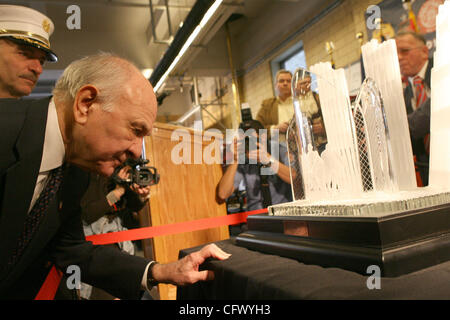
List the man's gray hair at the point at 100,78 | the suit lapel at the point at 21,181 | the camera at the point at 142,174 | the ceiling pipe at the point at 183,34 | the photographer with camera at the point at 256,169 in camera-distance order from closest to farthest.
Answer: the suit lapel at the point at 21,181
the man's gray hair at the point at 100,78
the camera at the point at 142,174
the photographer with camera at the point at 256,169
the ceiling pipe at the point at 183,34

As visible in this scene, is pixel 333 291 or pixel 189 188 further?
pixel 189 188

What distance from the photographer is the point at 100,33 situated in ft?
14.1

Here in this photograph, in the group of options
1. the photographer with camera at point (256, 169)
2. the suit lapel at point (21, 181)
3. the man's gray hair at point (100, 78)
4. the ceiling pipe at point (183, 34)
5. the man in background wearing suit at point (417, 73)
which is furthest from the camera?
the ceiling pipe at point (183, 34)

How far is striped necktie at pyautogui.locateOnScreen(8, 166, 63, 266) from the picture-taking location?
33.7 inches

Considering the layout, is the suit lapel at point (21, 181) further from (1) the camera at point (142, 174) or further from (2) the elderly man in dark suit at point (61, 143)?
(1) the camera at point (142, 174)

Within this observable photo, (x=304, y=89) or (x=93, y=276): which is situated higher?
(x=304, y=89)

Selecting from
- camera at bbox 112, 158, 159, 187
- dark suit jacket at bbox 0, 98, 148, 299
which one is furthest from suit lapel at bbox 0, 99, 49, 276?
camera at bbox 112, 158, 159, 187

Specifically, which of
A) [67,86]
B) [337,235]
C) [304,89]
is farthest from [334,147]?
[67,86]

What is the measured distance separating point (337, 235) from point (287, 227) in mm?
181

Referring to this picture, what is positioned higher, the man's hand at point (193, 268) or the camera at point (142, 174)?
the camera at point (142, 174)

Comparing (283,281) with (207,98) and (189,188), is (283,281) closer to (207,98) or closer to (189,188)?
(189,188)

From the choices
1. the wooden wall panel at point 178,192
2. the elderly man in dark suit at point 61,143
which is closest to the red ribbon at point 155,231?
the wooden wall panel at point 178,192

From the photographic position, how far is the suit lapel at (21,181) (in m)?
0.72

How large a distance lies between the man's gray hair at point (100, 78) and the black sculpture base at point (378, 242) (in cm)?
61
